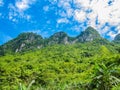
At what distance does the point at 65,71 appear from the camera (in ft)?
424

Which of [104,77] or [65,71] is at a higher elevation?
[65,71]

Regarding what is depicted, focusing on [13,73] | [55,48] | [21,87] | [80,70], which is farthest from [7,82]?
[55,48]

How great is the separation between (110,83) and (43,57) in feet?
377

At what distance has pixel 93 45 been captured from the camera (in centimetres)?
19575

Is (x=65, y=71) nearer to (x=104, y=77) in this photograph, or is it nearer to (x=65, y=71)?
(x=65, y=71)

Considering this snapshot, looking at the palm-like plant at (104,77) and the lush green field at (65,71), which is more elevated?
the lush green field at (65,71)

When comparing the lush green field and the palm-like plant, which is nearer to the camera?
the palm-like plant

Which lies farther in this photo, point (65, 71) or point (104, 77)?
point (65, 71)

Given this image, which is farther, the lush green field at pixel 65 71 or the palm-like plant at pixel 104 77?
the lush green field at pixel 65 71

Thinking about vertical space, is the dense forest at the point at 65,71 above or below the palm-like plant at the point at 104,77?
above

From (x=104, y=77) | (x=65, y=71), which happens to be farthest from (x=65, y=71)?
(x=104, y=77)

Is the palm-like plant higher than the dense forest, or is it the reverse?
the dense forest

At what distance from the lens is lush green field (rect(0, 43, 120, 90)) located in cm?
5020

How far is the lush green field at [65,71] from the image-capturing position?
5020cm
